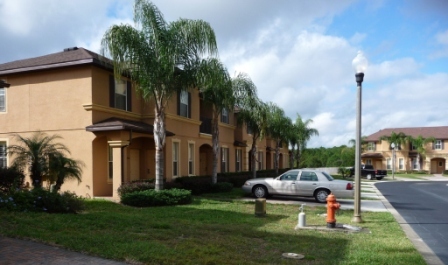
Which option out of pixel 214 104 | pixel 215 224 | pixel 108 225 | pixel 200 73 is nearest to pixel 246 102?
pixel 214 104

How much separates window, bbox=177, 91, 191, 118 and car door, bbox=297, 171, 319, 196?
7740mm

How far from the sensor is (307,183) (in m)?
17.4

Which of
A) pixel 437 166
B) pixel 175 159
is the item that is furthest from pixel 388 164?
pixel 175 159

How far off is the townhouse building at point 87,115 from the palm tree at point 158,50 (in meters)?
1.95

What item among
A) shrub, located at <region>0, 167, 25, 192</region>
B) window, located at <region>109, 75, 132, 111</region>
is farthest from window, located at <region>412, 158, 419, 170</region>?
shrub, located at <region>0, 167, 25, 192</region>

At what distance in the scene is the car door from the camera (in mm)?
17375

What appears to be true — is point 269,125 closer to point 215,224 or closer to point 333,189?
point 333,189

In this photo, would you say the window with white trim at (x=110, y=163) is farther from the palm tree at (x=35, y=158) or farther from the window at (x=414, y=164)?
the window at (x=414, y=164)

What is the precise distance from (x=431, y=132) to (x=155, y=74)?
59.3 metres

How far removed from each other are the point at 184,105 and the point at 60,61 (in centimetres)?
729

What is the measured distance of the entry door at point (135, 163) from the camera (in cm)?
1942

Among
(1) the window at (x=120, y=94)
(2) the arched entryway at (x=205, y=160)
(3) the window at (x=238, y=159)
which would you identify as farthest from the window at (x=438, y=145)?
(1) the window at (x=120, y=94)

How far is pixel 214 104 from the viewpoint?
20.3m

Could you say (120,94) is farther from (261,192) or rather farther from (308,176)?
(308,176)
